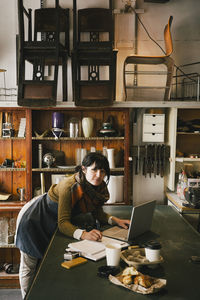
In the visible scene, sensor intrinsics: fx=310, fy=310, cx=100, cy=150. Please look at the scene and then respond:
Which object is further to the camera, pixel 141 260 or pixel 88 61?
pixel 88 61

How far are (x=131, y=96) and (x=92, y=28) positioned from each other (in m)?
1.06

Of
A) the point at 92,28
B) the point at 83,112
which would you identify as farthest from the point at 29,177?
the point at 92,28

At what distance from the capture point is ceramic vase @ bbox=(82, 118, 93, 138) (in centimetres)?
413

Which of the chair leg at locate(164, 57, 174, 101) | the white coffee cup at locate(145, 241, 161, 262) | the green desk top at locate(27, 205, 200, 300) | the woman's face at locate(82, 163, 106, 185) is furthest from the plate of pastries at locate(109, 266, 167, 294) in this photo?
the chair leg at locate(164, 57, 174, 101)

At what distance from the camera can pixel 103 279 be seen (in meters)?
1.72

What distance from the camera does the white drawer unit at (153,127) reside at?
13.6 ft

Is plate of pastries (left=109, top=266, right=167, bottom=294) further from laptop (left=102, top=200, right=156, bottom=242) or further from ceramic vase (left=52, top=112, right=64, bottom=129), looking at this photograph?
ceramic vase (left=52, top=112, right=64, bottom=129)

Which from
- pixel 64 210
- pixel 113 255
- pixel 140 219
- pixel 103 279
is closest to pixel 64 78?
pixel 64 210

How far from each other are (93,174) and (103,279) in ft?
3.20

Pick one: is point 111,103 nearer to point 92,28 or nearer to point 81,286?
point 92,28

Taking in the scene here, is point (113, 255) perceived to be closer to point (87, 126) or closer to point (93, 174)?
point (93, 174)

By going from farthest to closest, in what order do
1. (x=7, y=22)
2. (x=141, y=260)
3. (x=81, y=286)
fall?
(x=7, y=22) < (x=141, y=260) < (x=81, y=286)

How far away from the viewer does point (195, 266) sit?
1898 mm

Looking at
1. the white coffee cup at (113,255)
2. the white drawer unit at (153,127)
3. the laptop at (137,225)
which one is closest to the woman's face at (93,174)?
the laptop at (137,225)
